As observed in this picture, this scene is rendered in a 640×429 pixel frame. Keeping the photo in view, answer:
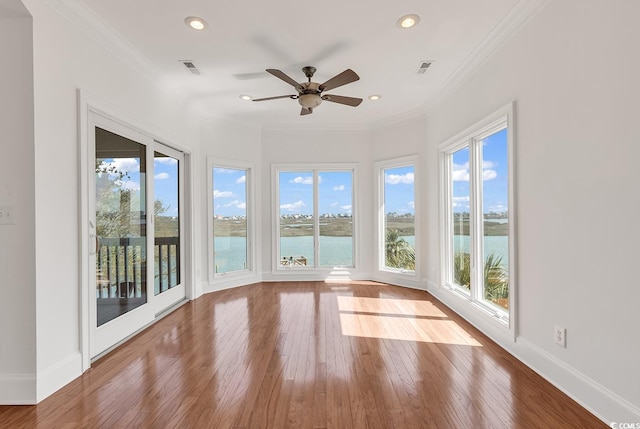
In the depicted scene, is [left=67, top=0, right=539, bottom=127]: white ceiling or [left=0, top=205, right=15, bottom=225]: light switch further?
[left=67, top=0, right=539, bottom=127]: white ceiling

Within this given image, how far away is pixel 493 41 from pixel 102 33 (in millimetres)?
3514

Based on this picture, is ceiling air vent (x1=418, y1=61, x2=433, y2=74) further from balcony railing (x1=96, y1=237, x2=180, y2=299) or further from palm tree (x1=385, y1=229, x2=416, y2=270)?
balcony railing (x1=96, y1=237, x2=180, y2=299)

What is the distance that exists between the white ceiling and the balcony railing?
6.37ft

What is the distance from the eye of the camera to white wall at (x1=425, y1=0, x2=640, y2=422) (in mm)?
1736

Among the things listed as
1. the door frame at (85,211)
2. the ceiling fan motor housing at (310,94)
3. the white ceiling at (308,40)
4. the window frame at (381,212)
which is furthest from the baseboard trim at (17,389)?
the window frame at (381,212)

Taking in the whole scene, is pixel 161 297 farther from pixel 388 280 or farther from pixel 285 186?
pixel 388 280

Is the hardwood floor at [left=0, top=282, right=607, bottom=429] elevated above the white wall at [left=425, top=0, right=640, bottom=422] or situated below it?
below

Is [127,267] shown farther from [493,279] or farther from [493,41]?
[493,41]

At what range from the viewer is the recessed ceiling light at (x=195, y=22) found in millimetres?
2645

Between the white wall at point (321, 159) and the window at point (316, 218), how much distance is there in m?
0.18

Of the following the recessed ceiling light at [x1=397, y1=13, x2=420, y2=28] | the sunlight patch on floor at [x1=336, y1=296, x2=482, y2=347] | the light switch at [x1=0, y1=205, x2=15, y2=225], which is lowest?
the sunlight patch on floor at [x1=336, y1=296, x2=482, y2=347]

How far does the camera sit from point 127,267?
3258mm

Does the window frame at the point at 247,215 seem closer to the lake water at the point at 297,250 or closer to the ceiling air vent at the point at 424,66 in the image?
the lake water at the point at 297,250

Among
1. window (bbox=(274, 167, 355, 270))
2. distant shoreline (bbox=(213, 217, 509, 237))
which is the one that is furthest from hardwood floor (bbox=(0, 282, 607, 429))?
window (bbox=(274, 167, 355, 270))
